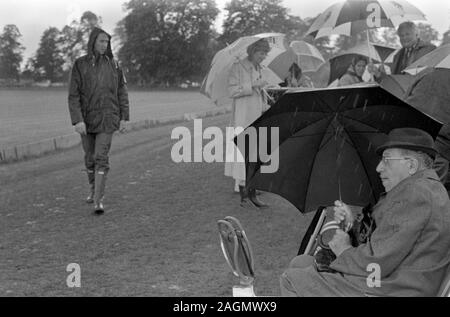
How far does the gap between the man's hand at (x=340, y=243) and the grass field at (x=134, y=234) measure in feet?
5.00

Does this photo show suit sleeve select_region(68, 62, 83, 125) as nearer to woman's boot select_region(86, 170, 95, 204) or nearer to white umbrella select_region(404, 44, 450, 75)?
woman's boot select_region(86, 170, 95, 204)

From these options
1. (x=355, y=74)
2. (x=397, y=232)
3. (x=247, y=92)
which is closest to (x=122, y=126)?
(x=247, y=92)

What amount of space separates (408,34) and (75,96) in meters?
4.20

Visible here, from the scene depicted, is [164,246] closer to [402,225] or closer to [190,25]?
[402,225]

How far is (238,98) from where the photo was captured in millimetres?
8266

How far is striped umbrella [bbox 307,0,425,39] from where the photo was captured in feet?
29.5

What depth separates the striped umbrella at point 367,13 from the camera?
353 inches

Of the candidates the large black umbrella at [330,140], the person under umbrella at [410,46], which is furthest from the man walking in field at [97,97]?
the large black umbrella at [330,140]

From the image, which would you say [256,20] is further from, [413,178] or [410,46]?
[413,178]

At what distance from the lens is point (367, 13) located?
9070mm

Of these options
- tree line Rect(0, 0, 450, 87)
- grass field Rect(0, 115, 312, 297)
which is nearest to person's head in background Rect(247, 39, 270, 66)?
grass field Rect(0, 115, 312, 297)

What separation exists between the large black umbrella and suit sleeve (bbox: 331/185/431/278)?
77 centimetres
